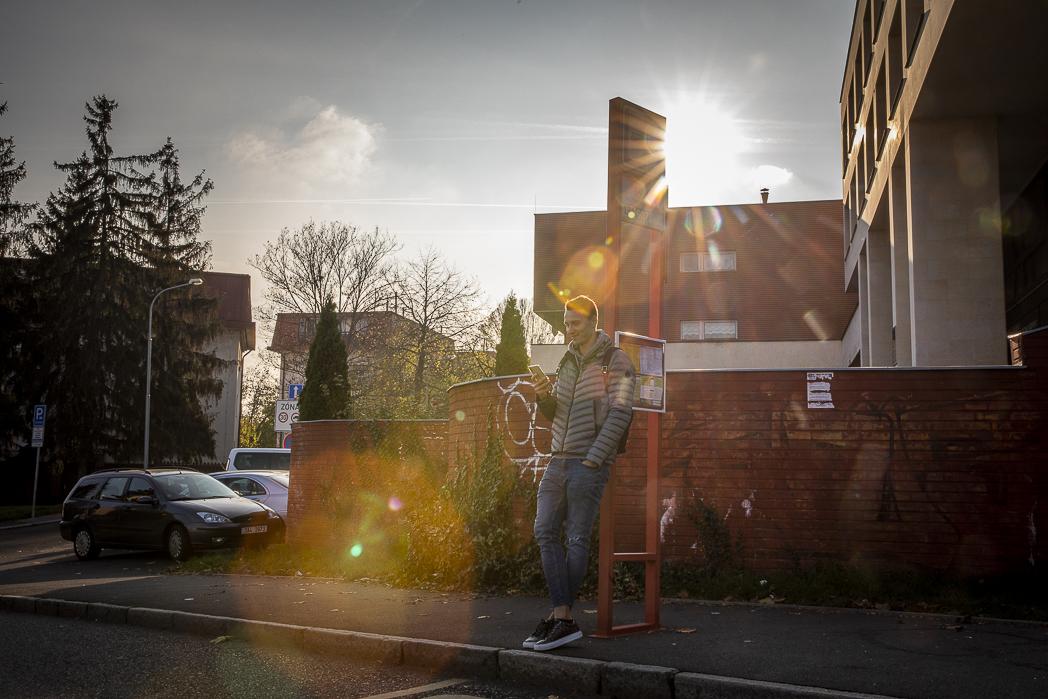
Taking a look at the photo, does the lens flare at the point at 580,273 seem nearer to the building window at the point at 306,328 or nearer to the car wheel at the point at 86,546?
the building window at the point at 306,328

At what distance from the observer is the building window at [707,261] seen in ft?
138

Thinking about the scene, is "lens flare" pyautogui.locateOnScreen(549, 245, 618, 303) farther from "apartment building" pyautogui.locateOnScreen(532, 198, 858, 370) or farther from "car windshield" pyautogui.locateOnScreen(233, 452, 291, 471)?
"car windshield" pyautogui.locateOnScreen(233, 452, 291, 471)

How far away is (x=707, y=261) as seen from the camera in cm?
4247

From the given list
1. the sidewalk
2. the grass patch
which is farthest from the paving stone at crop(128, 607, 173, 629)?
the grass patch

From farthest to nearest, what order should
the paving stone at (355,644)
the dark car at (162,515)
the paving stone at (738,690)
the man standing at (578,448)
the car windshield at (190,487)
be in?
1. the car windshield at (190,487)
2. the dark car at (162,515)
3. the paving stone at (355,644)
4. the man standing at (578,448)
5. the paving stone at (738,690)

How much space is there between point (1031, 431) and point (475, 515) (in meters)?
5.32

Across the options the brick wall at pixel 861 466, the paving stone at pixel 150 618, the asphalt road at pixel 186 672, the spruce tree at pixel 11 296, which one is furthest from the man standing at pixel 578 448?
the spruce tree at pixel 11 296

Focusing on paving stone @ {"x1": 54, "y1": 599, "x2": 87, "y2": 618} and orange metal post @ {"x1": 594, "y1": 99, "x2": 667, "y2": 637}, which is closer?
orange metal post @ {"x1": 594, "y1": 99, "x2": 667, "y2": 637}

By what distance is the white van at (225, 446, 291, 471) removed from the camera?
24.9 meters

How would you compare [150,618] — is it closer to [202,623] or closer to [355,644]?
[202,623]

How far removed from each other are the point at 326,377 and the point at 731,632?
20233 mm

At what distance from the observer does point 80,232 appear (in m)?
39.2

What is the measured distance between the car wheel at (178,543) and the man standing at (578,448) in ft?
37.5

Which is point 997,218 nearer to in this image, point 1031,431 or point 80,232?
point 1031,431
